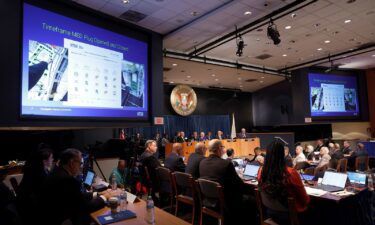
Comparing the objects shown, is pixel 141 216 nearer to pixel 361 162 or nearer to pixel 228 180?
pixel 228 180

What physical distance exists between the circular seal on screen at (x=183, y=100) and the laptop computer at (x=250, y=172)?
8.87m

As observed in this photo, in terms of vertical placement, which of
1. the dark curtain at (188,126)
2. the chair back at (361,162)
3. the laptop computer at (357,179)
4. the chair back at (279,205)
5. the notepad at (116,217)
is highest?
the dark curtain at (188,126)

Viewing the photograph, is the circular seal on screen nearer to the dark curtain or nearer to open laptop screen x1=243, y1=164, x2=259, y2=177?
the dark curtain

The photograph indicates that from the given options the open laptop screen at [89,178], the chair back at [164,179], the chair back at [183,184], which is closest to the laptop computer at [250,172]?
the chair back at [183,184]

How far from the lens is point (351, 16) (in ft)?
20.8

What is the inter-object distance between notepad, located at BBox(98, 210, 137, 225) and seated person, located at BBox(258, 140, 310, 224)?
1.49 m

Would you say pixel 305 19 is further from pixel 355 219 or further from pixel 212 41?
pixel 355 219

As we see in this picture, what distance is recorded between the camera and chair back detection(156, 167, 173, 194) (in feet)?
14.9

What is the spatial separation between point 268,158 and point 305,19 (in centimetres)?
476

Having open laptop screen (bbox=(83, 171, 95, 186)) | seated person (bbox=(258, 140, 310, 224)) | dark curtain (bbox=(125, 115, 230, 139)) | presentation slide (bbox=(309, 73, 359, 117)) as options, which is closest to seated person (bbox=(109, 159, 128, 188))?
open laptop screen (bbox=(83, 171, 95, 186))

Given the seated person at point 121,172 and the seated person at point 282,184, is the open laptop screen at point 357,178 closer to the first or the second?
the seated person at point 282,184

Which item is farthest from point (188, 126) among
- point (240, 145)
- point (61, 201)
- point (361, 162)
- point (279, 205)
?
point (61, 201)

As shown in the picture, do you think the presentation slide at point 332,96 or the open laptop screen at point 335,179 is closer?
the open laptop screen at point 335,179

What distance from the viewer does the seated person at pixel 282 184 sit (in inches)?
111
